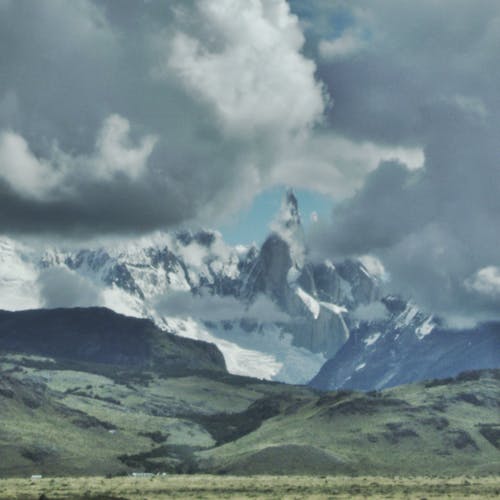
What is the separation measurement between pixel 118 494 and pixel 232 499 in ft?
84.0

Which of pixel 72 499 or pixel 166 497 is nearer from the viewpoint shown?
pixel 72 499

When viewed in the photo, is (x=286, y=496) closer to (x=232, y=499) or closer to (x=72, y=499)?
(x=232, y=499)

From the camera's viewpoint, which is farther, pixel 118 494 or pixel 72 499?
pixel 118 494

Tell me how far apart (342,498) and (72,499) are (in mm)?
58247

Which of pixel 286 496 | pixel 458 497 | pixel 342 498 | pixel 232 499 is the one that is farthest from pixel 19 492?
pixel 458 497

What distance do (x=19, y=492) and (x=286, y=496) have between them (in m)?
60.6

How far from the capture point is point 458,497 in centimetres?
19812

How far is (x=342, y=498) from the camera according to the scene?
189000mm

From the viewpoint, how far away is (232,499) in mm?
189750

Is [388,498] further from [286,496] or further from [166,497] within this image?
[166,497]

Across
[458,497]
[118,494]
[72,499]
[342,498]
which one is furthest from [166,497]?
[458,497]

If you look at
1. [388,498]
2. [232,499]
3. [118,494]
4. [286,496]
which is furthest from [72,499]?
[388,498]

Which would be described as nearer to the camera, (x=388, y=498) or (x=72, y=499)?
(x=72, y=499)

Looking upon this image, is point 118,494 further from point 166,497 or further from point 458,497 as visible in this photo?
point 458,497
